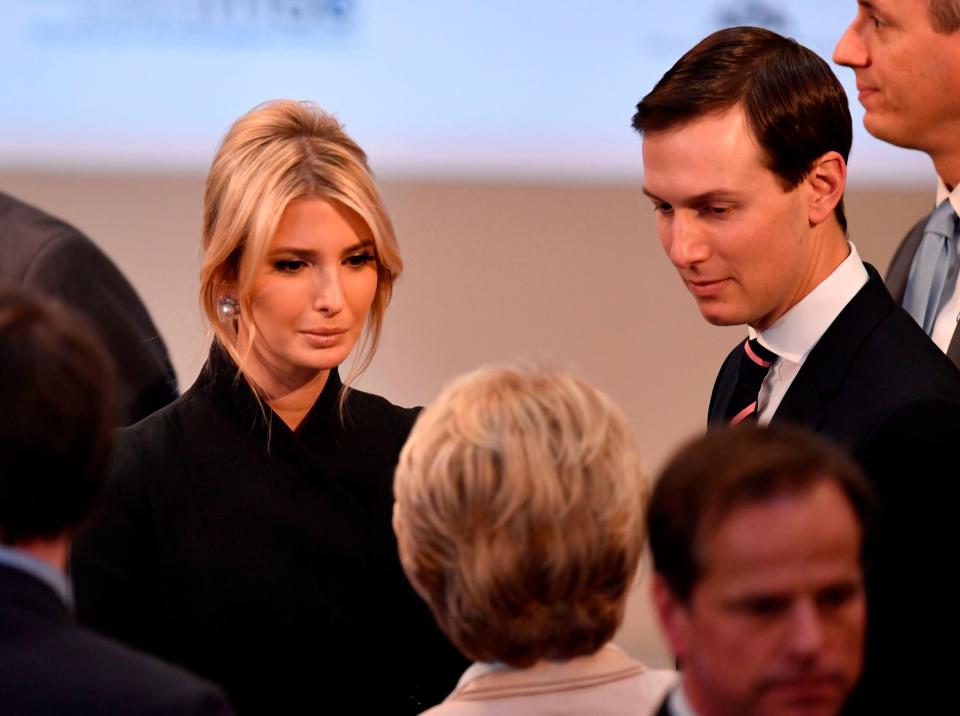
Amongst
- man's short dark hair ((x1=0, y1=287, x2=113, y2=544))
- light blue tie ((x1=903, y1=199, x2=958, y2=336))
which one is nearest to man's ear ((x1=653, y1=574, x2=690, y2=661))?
man's short dark hair ((x1=0, y1=287, x2=113, y2=544))

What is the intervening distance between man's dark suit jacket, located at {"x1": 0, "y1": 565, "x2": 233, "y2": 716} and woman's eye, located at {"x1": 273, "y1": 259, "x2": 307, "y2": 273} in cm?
85

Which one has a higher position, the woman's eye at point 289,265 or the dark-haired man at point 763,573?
the woman's eye at point 289,265

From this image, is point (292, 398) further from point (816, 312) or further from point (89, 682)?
point (89, 682)

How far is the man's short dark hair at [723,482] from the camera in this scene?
1.16 meters

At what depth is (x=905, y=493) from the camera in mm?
1538

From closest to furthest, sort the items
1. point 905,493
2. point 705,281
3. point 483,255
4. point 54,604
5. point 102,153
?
point 54,604 < point 905,493 < point 705,281 < point 102,153 < point 483,255

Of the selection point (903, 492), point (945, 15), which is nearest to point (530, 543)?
point (903, 492)

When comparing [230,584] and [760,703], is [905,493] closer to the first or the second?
[760,703]

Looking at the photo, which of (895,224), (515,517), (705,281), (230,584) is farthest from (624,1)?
(515,517)

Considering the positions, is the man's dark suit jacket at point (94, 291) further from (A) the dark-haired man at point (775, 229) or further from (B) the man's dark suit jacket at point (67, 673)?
(B) the man's dark suit jacket at point (67, 673)

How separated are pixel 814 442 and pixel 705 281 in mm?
642

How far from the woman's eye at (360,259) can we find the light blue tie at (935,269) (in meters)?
0.80

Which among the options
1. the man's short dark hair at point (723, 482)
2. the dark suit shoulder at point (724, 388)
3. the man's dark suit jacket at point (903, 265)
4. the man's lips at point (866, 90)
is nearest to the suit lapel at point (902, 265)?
the man's dark suit jacket at point (903, 265)

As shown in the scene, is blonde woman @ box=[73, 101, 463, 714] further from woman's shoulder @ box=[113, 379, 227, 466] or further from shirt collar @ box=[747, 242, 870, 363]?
shirt collar @ box=[747, 242, 870, 363]
